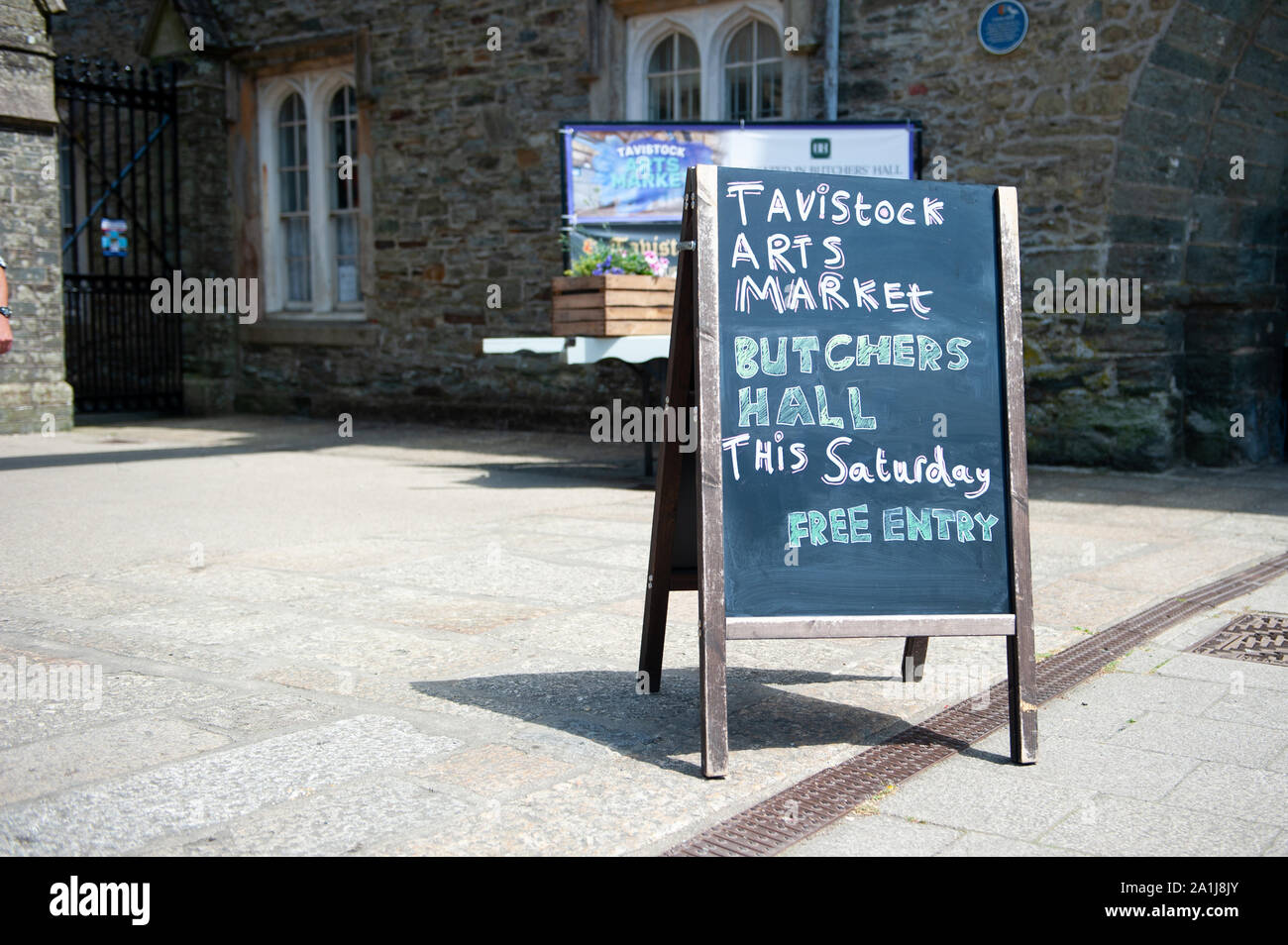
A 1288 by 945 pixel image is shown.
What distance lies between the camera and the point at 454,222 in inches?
523

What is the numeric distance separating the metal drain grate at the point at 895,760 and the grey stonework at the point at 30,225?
10.9 meters

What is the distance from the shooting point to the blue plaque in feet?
31.7

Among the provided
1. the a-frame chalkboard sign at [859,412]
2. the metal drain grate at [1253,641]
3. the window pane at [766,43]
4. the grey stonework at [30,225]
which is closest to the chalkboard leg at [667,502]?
the a-frame chalkboard sign at [859,412]

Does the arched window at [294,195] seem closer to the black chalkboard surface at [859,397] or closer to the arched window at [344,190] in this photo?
the arched window at [344,190]

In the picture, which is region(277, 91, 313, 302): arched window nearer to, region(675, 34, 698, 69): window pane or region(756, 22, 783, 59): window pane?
region(675, 34, 698, 69): window pane

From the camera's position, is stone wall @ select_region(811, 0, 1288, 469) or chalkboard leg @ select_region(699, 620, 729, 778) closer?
chalkboard leg @ select_region(699, 620, 729, 778)

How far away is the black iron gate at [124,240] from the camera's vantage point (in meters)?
14.1

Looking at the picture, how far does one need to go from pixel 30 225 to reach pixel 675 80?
6.36 meters

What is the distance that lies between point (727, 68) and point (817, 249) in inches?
331

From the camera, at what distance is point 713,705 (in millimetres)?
3371

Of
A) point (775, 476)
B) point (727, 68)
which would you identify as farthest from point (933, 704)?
point (727, 68)

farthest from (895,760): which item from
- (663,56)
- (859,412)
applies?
(663,56)

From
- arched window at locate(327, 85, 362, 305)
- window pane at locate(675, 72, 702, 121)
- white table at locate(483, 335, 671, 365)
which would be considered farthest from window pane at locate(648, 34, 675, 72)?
white table at locate(483, 335, 671, 365)

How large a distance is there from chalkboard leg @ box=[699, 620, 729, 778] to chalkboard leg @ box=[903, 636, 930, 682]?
100cm
